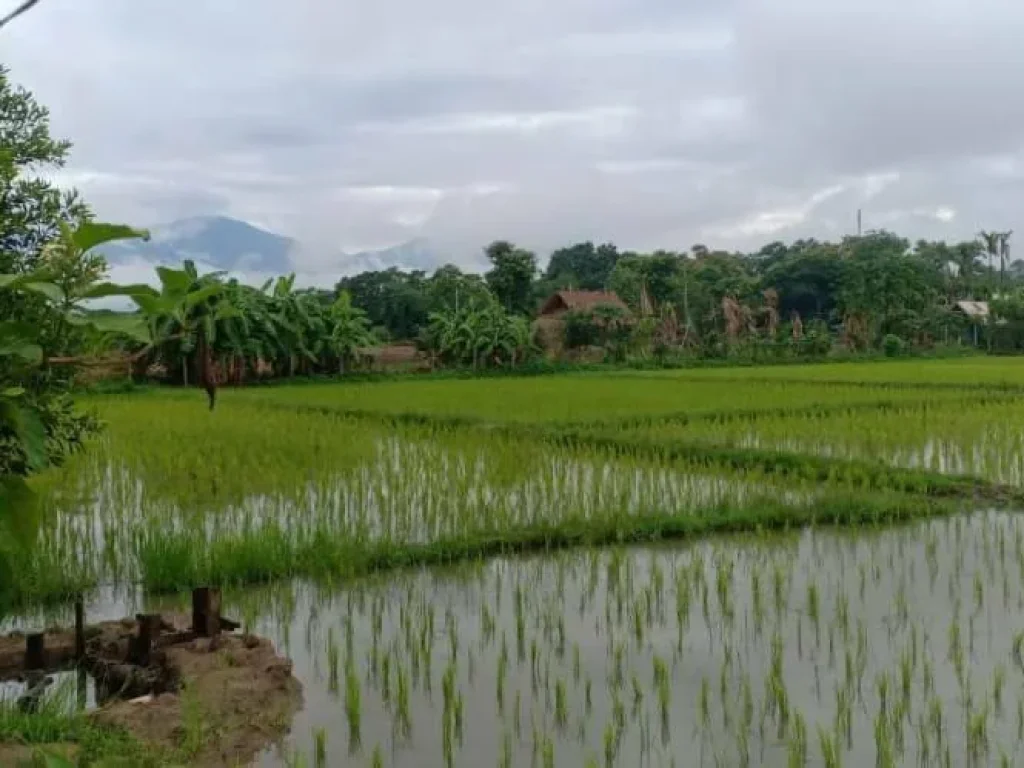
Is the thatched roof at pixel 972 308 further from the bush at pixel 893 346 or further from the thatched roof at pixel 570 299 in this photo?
the thatched roof at pixel 570 299

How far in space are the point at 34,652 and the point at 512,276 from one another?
26.4m

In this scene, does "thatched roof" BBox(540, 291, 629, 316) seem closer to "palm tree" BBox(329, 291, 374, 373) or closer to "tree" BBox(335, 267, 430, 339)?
"tree" BBox(335, 267, 430, 339)

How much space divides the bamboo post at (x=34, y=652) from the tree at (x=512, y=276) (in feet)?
85.3

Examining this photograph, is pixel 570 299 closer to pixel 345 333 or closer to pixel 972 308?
pixel 345 333

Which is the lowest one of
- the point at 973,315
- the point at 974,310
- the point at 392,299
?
the point at 973,315

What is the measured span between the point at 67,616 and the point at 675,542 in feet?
11.4

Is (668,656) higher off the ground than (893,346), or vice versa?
(893,346)

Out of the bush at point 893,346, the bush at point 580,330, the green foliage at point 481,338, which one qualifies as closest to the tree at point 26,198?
the green foliage at point 481,338

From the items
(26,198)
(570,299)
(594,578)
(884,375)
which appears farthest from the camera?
(570,299)

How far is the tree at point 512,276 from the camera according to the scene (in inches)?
1183

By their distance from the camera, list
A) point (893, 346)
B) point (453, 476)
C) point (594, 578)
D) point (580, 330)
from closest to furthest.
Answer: point (594, 578) → point (453, 476) → point (580, 330) → point (893, 346)

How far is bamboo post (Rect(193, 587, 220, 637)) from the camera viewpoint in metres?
4.12

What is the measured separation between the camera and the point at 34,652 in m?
4.06

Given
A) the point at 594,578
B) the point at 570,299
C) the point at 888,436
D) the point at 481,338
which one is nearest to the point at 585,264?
the point at 570,299
